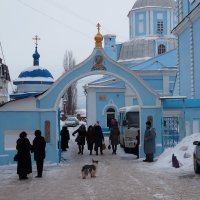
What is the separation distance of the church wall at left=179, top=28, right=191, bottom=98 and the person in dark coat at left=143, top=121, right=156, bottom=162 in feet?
25.9

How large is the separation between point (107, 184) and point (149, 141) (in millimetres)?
6074

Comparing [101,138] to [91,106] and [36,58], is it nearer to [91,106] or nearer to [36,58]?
[36,58]

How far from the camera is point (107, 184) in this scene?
11.6 metres

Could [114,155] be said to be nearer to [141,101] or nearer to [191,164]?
[141,101]

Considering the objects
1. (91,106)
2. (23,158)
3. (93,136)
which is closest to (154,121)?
(93,136)

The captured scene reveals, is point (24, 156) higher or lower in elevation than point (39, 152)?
lower

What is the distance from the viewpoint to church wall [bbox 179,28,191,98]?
82.4 ft

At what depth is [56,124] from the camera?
718 inches

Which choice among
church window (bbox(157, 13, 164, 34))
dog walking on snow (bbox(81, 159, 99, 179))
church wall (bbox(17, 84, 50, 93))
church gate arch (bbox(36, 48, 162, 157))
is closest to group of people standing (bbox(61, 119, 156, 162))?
church gate arch (bbox(36, 48, 162, 157))

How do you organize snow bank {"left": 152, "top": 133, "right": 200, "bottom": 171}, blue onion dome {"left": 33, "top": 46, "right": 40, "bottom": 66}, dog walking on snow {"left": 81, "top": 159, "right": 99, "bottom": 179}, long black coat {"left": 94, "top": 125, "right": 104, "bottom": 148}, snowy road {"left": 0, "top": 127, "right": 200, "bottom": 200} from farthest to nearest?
blue onion dome {"left": 33, "top": 46, "right": 40, "bottom": 66} < long black coat {"left": 94, "top": 125, "right": 104, "bottom": 148} < snow bank {"left": 152, "top": 133, "right": 200, "bottom": 171} < dog walking on snow {"left": 81, "top": 159, "right": 99, "bottom": 179} < snowy road {"left": 0, "top": 127, "right": 200, "bottom": 200}

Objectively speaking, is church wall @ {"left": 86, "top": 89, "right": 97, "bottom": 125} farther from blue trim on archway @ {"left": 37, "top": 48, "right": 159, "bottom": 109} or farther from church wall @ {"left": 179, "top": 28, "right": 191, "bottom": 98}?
blue trim on archway @ {"left": 37, "top": 48, "right": 159, "bottom": 109}

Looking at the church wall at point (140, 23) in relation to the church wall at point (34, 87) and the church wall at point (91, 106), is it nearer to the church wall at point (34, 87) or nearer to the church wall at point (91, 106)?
the church wall at point (91, 106)

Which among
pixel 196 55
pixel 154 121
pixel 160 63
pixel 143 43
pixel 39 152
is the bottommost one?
pixel 39 152

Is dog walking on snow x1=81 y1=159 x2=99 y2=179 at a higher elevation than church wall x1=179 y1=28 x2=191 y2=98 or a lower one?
lower
